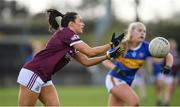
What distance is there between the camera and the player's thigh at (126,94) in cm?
1110

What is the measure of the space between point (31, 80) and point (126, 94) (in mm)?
2228

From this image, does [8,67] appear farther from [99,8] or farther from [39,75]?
[39,75]

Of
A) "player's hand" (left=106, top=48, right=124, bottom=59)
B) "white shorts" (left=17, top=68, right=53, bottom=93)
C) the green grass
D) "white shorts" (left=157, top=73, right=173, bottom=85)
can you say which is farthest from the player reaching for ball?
the green grass

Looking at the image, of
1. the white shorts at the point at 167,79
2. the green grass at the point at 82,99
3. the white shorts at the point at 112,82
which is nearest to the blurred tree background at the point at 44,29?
the green grass at the point at 82,99

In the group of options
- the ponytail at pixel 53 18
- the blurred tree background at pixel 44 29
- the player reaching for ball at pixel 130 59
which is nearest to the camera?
the ponytail at pixel 53 18

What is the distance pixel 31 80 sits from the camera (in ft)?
31.6

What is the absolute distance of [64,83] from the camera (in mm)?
39594

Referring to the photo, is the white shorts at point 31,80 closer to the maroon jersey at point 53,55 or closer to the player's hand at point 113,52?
the maroon jersey at point 53,55

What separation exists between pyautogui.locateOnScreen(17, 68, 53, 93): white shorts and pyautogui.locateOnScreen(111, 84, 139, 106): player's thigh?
2.00 metres

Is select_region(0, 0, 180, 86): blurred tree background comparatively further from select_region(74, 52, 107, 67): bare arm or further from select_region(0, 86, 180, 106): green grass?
select_region(74, 52, 107, 67): bare arm

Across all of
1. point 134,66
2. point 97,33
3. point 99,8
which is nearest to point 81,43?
point 134,66

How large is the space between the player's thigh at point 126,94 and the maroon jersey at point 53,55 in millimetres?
1873

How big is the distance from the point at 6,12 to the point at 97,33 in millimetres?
8310

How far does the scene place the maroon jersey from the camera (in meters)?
9.66
